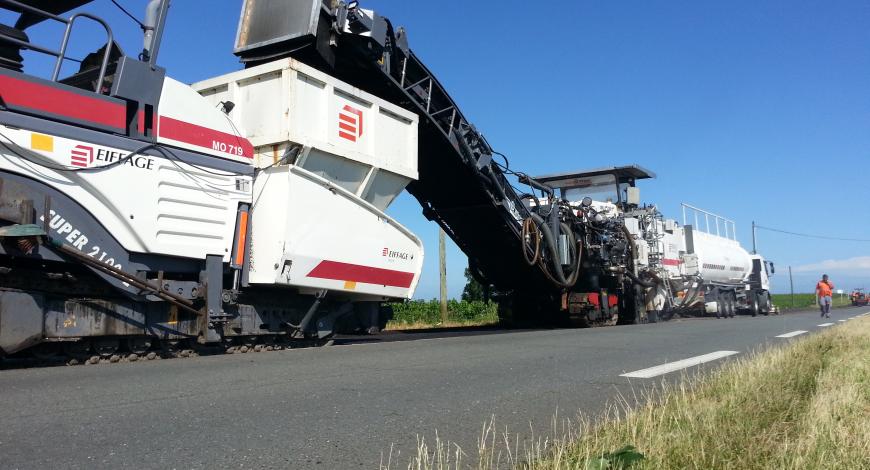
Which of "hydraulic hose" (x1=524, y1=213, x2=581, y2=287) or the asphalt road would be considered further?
"hydraulic hose" (x1=524, y1=213, x2=581, y2=287)

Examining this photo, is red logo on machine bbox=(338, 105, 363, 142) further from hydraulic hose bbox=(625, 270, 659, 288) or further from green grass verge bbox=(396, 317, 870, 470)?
hydraulic hose bbox=(625, 270, 659, 288)

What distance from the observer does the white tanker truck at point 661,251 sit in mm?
17656

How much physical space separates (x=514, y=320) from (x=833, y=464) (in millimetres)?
12920

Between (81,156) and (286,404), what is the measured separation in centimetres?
343

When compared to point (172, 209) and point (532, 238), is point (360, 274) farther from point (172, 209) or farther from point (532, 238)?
point (532, 238)

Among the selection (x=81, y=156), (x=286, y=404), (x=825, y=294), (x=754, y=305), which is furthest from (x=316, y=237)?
(x=754, y=305)

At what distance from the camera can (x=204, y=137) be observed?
709 centimetres

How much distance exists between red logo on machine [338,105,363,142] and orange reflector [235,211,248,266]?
1692 mm

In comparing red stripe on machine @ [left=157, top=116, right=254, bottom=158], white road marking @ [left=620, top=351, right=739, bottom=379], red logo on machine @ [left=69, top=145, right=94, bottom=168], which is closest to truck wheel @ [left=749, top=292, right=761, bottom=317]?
white road marking @ [left=620, top=351, right=739, bottom=379]

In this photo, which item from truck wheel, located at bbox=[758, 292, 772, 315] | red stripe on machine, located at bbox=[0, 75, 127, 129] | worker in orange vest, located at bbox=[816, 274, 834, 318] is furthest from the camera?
truck wheel, located at bbox=[758, 292, 772, 315]

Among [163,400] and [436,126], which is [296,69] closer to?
[436,126]

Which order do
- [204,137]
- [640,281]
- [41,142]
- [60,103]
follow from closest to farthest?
1. [41,142]
2. [60,103]
3. [204,137]
4. [640,281]

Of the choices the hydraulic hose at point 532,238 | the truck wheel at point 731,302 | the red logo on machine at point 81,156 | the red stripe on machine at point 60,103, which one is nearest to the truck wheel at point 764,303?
the truck wheel at point 731,302

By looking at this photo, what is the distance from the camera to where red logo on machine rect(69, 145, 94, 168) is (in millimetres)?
5902
